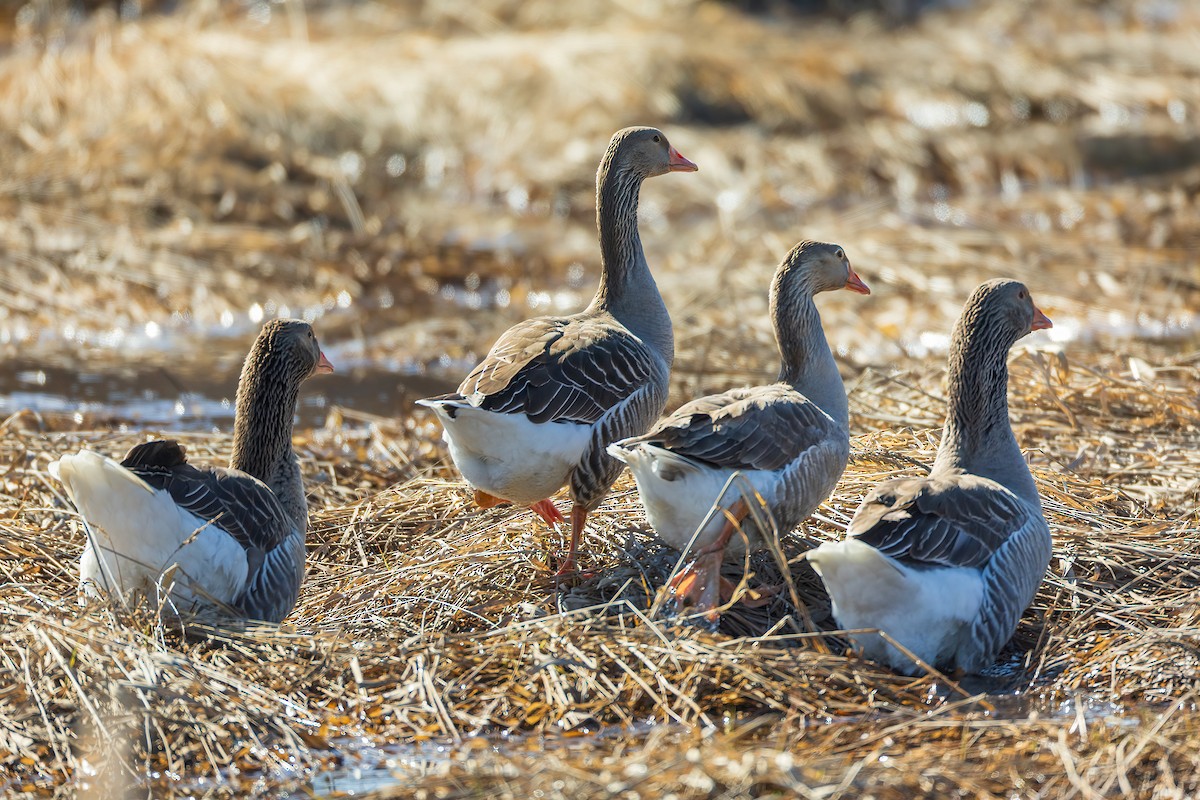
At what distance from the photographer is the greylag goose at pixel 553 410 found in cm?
568

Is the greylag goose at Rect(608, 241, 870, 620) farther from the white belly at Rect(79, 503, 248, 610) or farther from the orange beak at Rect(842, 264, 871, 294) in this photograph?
the white belly at Rect(79, 503, 248, 610)

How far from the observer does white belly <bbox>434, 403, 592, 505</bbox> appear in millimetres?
5660

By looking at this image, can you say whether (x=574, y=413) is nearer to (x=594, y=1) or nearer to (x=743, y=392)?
(x=743, y=392)

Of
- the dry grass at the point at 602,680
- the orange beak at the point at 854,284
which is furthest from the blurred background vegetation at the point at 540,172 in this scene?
the dry grass at the point at 602,680

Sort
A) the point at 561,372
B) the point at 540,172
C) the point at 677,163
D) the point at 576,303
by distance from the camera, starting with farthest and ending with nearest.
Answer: the point at 540,172, the point at 576,303, the point at 677,163, the point at 561,372

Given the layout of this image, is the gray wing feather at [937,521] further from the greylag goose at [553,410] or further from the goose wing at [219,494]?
the goose wing at [219,494]

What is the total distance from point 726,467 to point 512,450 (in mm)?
962

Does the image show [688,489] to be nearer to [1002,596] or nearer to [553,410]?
[553,410]

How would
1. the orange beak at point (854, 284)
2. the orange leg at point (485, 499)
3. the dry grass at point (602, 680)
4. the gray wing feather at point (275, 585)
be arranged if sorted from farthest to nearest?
the orange beak at point (854, 284)
the orange leg at point (485, 499)
the gray wing feather at point (275, 585)
the dry grass at point (602, 680)

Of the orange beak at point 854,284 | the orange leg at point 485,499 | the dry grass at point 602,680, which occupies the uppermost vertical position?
the orange beak at point 854,284

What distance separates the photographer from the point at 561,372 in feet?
19.1

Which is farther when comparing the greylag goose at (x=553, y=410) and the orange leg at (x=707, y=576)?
the greylag goose at (x=553, y=410)

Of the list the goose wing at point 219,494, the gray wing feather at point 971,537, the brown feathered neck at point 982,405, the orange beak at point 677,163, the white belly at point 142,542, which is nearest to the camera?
the white belly at point 142,542

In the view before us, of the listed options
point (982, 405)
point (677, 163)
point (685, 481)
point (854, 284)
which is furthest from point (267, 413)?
point (982, 405)
